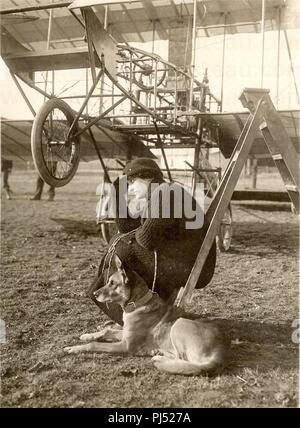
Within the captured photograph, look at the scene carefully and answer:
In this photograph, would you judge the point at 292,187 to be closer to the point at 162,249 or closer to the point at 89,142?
the point at 162,249

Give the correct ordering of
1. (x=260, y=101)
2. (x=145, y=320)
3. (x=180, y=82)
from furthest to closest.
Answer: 1. (x=180, y=82)
2. (x=260, y=101)
3. (x=145, y=320)

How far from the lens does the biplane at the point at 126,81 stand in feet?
17.3

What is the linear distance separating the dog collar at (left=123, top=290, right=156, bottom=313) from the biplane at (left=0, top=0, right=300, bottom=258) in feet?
7.10

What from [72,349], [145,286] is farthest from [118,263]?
[72,349]

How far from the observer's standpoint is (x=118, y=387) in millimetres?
3092

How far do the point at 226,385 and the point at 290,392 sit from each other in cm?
44

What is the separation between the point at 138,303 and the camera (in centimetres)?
379

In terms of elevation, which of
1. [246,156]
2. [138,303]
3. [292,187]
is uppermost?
[246,156]

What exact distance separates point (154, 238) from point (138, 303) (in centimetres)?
59

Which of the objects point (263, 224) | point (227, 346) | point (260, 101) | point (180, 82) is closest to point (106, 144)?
point (180, 82)

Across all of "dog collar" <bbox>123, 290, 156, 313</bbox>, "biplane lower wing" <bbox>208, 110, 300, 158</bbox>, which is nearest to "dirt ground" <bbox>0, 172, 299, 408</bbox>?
"dog collar" <bbox>123, 290, 156, 313</bbox>

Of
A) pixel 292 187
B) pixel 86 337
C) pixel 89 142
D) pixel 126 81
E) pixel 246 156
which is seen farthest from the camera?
pixel 89 142

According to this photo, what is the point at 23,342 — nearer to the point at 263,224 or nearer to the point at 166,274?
the point at 166,274

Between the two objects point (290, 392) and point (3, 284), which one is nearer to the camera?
point (290, 392)
